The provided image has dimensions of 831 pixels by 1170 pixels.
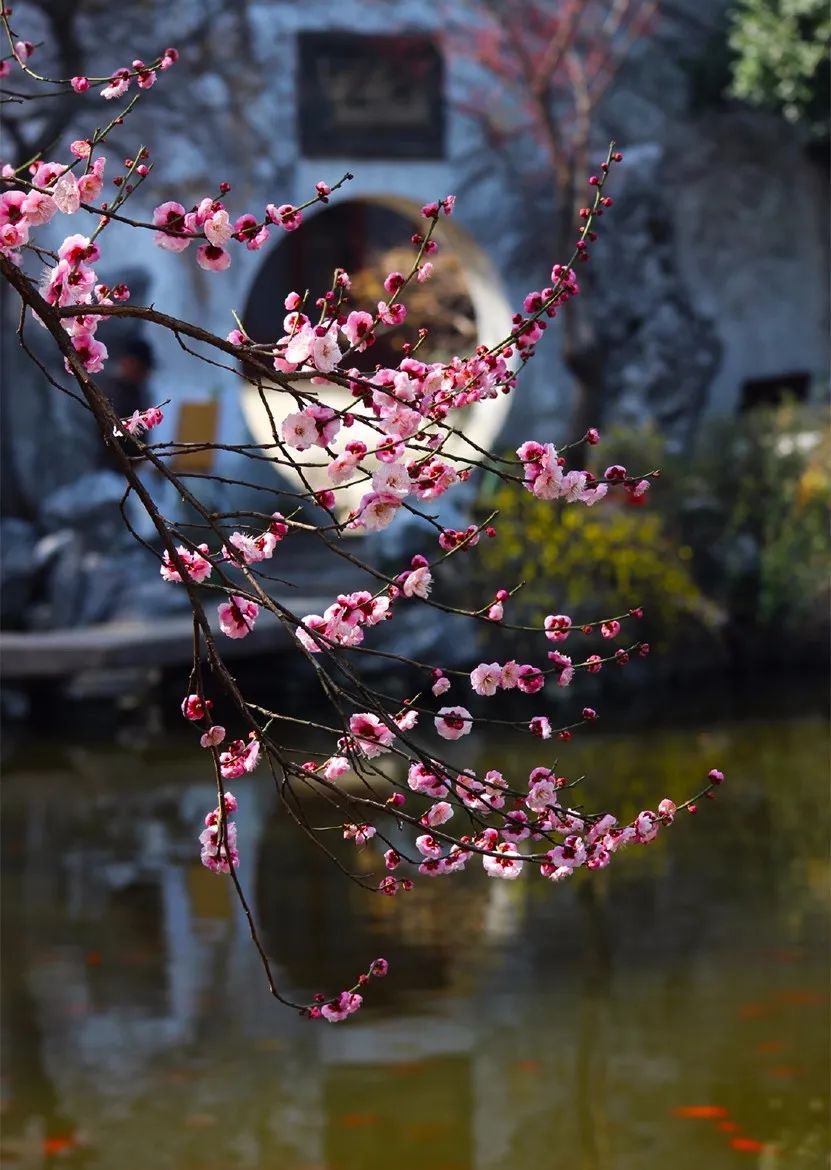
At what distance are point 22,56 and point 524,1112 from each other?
2385mm

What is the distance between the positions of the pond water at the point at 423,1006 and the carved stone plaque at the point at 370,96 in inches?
235

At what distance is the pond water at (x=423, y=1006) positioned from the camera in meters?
3.80

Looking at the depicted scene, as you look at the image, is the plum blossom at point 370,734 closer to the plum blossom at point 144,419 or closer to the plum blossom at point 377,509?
the plum blossom at point 377,509

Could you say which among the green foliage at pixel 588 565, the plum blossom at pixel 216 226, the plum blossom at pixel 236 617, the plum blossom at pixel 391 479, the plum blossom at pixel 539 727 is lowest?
the plum blossom at pixel 539 727

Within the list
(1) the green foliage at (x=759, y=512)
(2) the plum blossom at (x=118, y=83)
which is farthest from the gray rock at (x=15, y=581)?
(2) the plum blossom at (x=118, y=83)

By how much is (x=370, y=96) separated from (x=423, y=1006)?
829 cm

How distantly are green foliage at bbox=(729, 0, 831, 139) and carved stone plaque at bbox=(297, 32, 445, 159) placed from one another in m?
1.97

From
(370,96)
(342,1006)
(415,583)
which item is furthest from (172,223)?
(370,96)

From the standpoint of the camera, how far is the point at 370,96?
1180 centimetres

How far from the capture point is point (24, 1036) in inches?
177

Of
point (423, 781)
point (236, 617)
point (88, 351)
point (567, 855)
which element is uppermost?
point (88, 351)

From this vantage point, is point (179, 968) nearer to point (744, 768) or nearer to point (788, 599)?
point (744, 768)

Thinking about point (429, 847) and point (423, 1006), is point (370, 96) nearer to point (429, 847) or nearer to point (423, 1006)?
point (423, 1006)

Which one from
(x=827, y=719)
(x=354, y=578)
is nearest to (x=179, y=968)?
(x=827, y=719)
